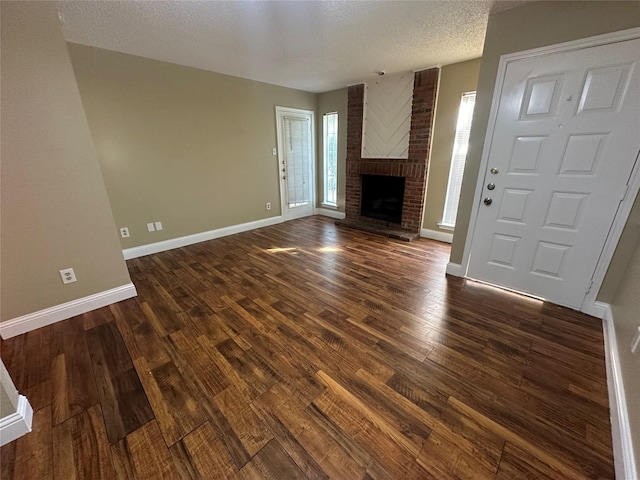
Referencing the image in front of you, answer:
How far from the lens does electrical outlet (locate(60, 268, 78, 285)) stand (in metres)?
2.12

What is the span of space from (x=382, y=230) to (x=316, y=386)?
3.18 metres

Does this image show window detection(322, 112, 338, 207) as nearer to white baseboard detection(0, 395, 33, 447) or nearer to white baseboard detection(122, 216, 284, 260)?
white baseboard detection(122, 216, 284, 260)

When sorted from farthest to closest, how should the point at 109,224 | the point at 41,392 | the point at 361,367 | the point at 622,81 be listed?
1. the point at 109,224
2. the point at 622,81
3. the point at 361,367
4. the point at 41,392

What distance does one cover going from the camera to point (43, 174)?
1.91 meters

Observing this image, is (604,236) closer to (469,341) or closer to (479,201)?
(479,201)

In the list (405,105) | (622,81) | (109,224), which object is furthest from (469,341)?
(405,105)

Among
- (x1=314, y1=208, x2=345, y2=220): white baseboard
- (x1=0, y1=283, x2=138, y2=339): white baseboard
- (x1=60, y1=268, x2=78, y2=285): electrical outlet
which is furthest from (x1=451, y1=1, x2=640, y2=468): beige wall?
(x1=60, y1=268, x2=78, y2=285): electrical outlet

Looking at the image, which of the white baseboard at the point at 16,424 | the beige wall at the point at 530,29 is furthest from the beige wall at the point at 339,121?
the white baseboard at the point at 16,424

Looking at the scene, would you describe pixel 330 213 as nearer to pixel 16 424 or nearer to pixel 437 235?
pixel 437 235

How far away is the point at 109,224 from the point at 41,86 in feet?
3.47

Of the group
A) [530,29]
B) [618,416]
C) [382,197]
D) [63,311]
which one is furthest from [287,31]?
[618,416]

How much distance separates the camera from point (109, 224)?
2262mm

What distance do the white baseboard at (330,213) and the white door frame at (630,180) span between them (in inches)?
117

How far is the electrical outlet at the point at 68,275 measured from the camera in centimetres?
212
